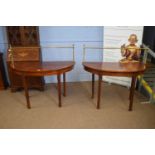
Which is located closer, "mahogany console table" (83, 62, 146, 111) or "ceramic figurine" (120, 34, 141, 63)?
"mahogany console table" (83, 62, 146, 111)

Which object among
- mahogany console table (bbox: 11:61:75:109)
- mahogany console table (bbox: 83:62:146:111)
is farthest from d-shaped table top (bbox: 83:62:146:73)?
mahogany console table (bbox: 11:61:75:109)

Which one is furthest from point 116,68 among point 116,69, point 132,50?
point 132,50

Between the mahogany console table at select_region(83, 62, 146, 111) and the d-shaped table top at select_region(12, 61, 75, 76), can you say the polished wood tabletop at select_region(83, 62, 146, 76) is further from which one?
the d-shaped table top at select_region(12, 61, 75, 76)

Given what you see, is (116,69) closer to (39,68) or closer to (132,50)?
(132,50)

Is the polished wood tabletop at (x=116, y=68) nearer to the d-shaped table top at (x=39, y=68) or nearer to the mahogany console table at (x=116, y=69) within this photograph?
→ the mahogany console table at (x=116, y=69)

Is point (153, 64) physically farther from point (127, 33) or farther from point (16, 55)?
point (16, 55)

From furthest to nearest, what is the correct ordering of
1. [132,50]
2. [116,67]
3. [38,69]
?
[132,50]
[116,67]
[38,69]

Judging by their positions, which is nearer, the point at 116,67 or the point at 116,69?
the point at 116,69

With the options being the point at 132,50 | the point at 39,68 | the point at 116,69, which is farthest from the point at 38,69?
the point at 132,50

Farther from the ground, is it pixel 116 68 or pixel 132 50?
pixel 132 50

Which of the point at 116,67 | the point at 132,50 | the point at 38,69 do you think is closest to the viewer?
the point at 38,69

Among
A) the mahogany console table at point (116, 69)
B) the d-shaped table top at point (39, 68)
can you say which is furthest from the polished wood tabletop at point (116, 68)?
the d-shaped table top at point (39, 68)

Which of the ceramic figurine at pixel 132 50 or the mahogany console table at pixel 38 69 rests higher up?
the ceramic figurine at pixel 132 50

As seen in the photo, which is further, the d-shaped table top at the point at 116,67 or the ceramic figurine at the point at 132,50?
the ceramic figurine at the point at 132,50
